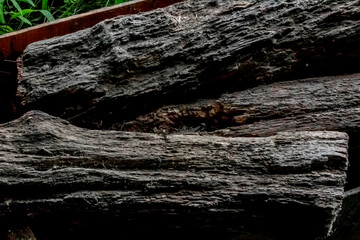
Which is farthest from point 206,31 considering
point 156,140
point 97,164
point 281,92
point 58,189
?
point 58,189

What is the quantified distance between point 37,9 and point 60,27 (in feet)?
1.96

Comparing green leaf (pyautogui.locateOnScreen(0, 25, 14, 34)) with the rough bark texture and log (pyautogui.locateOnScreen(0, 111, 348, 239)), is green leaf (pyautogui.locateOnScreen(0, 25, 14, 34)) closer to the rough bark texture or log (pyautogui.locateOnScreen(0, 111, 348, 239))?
the rough bark texture

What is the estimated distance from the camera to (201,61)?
194 cm

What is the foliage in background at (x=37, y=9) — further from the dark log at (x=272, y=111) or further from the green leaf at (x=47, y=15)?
the dark log at (x=272, y=111)

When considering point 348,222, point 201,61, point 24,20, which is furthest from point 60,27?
point 348,222

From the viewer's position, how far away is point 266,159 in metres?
1.68

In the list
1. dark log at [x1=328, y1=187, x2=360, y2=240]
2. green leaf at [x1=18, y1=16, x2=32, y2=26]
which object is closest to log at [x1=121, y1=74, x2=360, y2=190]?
dark log at [x1=328, y1=187, x2=360, y2=240]

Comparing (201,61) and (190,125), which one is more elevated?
(201,61)

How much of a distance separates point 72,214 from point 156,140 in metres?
0.38

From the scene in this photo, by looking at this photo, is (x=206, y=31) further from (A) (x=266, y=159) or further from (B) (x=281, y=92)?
(A) (x=266, y=159)

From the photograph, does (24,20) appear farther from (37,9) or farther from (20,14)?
(37,9)

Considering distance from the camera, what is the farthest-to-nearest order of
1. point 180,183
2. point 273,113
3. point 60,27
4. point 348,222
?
point 60,27 → point 348,222 → point 273,113 → point 180,183

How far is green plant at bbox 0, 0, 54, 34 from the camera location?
2.71 metres

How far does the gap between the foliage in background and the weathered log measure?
0.83 metres
